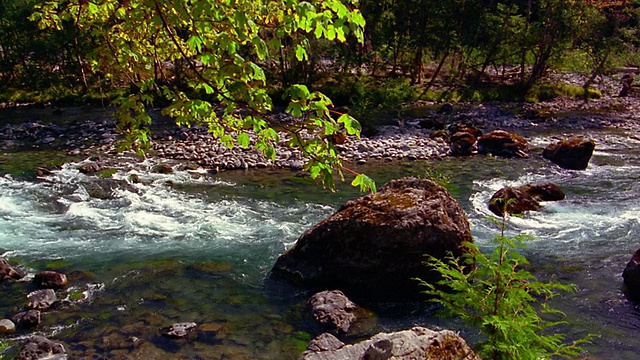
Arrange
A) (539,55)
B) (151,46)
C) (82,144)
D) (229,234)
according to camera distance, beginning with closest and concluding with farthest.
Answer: (151,46) < (229,234) < (82,144) < (539,55)

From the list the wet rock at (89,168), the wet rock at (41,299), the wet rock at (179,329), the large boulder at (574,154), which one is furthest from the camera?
the large boulder at (574,154)

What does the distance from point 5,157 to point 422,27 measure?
21647 mm

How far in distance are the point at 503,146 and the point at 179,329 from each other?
1518 centimetres

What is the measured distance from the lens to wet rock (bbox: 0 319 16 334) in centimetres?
735

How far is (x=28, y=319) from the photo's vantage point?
7488 mm

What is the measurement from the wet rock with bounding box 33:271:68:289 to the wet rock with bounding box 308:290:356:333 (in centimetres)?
429

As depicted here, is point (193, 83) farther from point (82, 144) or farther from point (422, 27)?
point (422, 27)

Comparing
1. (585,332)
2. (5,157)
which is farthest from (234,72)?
(5,157)

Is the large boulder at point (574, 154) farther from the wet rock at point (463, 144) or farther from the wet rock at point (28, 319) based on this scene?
the wet rock at point (28, 319)

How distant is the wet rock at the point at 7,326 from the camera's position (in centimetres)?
735

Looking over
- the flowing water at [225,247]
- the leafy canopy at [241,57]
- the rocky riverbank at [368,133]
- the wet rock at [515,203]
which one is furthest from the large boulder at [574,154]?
the leafy canopy at [241,57]

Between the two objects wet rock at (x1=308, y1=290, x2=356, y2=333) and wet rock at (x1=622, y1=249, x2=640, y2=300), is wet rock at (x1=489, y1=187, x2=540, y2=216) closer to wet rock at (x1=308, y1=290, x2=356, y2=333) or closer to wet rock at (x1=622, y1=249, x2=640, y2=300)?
wet rock at (x1=622, y1=249, x2=640, y2=300)

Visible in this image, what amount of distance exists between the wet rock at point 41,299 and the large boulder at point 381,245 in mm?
3659

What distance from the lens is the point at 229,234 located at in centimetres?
1138
